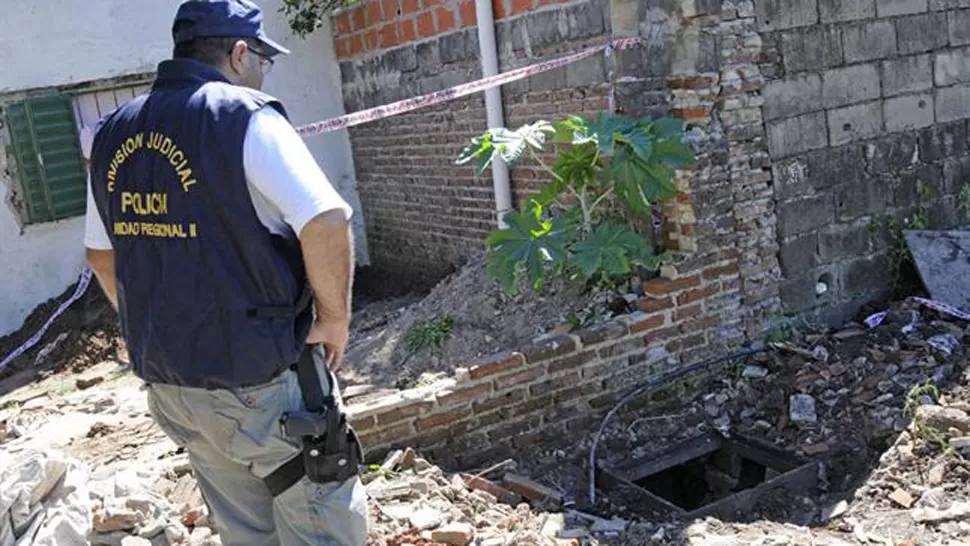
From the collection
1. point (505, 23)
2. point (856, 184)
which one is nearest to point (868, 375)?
point (856, 184)

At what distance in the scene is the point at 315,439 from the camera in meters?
2.56

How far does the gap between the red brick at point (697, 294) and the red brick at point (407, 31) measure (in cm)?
335

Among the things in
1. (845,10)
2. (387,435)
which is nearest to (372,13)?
(845,10)

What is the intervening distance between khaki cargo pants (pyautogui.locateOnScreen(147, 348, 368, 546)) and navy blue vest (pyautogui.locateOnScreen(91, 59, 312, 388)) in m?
0.07

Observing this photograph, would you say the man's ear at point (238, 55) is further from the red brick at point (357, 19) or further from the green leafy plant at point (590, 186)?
the red brick at point (357, 19)

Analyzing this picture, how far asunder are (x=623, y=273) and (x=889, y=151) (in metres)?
2.00

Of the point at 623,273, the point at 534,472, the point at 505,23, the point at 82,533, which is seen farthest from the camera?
the point at 505,23

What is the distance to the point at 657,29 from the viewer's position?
4.96 metres

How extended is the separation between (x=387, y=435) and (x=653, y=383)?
1.49m

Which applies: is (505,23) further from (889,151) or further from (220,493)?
(220,493)

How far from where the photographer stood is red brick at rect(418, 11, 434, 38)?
6.98 meters

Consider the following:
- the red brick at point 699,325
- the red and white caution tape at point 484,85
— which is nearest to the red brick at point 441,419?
the red brick at point 699,325

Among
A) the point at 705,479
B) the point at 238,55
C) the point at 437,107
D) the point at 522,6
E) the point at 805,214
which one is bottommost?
the point at 705,479

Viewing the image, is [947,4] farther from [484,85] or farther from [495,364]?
[495,364]
